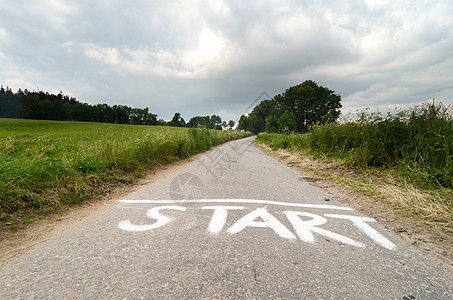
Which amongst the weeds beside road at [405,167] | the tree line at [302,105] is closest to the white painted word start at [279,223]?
the weeds beside road at [405,167]

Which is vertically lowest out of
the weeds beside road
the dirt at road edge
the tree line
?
the dirt at road edge

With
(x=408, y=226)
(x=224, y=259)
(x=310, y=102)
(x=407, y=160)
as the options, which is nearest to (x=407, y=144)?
(x=407, y=160)

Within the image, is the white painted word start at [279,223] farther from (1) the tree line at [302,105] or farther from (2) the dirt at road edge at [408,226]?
(1) the tree line at [302,105]

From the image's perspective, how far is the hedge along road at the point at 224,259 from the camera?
1255 millimetres

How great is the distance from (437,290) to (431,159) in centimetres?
320

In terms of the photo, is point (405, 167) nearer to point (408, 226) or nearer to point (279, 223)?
point (408, 226)

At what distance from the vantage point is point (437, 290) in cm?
129

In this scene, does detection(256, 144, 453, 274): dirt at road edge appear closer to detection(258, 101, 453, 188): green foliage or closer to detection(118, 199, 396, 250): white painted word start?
detection(118, 199, 396, 250): white painted word start

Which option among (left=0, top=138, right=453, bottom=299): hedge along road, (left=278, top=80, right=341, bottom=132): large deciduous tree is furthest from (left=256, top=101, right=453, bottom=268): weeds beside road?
(left=278, top=80, right=341, bottom=132): large deciduous tree

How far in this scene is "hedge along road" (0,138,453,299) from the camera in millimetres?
1255

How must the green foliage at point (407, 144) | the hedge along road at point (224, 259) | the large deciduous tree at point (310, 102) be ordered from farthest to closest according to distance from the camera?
the large deciduous tree at point (310, 102) → the green foliage at point (407, 144) → the hedge along road at point (224, 259)

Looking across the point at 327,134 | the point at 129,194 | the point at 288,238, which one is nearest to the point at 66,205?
the point at 129,194

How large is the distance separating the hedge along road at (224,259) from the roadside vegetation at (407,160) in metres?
0.95

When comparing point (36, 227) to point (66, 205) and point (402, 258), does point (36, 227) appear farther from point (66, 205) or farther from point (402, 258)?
point (402, 258)
